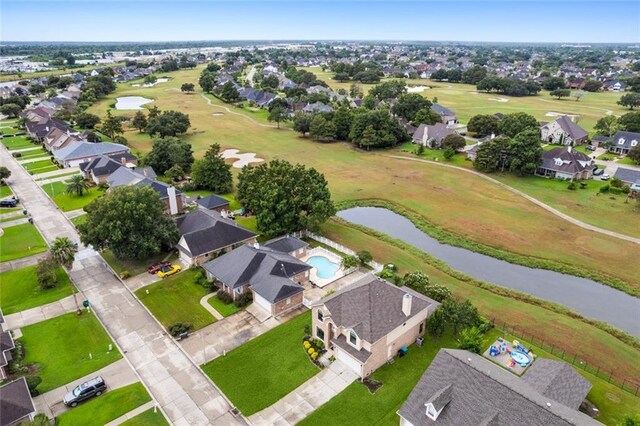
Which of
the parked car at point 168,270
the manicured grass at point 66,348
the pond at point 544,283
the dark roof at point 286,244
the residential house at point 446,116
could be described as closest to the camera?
the manicured grass at point 66,348

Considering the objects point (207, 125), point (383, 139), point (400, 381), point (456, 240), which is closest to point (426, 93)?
point (383, 139)

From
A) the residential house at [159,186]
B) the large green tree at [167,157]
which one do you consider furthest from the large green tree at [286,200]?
the large green tree at [167,157]

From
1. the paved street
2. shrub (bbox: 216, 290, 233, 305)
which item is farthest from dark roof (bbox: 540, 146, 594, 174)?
the paved street

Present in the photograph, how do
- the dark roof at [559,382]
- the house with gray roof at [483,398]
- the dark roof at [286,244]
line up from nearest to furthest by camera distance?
the house with gray roof at [483,398] < the dark roof at [559,382] < the dark roof at [286,244]

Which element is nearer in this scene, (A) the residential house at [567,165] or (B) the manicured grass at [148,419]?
(B) the manicured grass at [148,419]

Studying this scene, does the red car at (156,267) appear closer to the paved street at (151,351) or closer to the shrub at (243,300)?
the paved street at (151,351)

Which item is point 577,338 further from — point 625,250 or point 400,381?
point 625,250

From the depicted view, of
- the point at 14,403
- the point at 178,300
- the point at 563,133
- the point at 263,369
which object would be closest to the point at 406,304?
the point at 263,369
